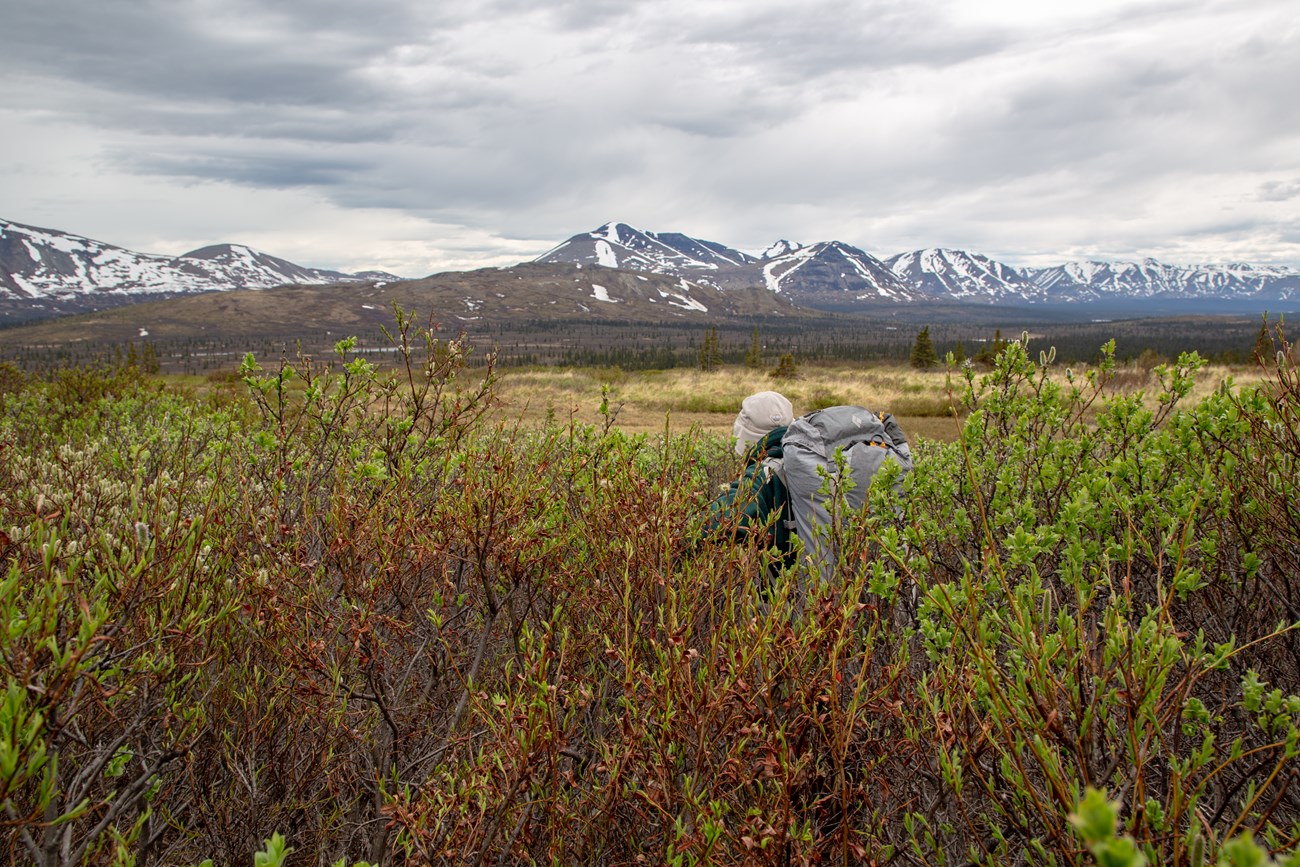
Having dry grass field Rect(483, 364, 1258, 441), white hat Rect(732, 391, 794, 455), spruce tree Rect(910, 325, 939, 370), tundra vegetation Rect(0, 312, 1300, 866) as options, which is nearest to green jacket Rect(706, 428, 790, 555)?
white hat Rect(732, 391, 794, 455)

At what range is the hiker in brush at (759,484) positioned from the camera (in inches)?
112

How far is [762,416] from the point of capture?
4.81m

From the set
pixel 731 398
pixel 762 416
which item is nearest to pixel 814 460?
pixel 762 416

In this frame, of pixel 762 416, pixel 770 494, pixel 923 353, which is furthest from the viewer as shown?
pixel 923 353

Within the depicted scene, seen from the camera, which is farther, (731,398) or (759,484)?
(731,398)

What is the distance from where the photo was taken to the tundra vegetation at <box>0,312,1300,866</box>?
157cm

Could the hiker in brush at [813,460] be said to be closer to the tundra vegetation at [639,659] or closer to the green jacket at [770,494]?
the green jacket at [770,494]

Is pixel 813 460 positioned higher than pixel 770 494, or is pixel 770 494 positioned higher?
pixel 813 460

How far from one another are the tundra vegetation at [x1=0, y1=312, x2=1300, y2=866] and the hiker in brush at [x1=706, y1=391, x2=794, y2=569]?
Result: 0.16m

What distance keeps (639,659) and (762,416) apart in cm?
260

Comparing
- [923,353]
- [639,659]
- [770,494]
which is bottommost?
[923,353]

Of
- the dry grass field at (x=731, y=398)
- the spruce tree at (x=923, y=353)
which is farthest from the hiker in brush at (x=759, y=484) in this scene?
the spruce tree at (x=923, y=353)

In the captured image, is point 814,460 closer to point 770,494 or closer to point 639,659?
point 770,494

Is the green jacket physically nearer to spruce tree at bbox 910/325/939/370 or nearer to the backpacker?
the backpacker
